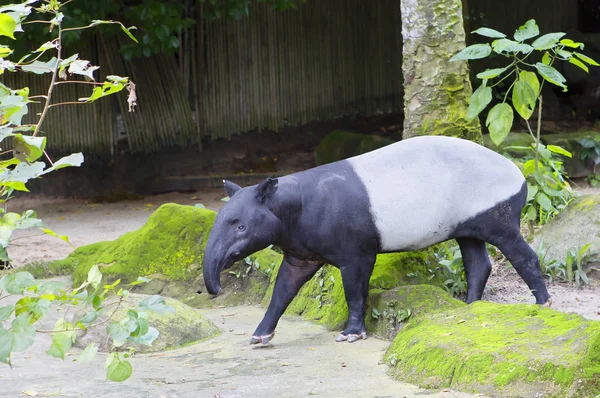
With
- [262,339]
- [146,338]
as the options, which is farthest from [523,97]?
[146,338]

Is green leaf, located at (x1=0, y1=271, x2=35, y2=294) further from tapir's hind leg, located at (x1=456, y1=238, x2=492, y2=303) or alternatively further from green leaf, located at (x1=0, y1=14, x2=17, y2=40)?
tapir's hind leg, located at (x1=456, y1=238, x2=492, y2=303)

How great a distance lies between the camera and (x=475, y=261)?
557 cm

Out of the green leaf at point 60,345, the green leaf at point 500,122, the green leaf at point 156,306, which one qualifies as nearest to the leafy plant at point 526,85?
the green leaf at point 500,122

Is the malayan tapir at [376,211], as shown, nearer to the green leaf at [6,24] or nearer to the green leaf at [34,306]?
the green leaf at [34,306]

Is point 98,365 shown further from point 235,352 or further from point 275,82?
point 275,82

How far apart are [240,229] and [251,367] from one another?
31.1 inches

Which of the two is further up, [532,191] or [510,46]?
[510,46]

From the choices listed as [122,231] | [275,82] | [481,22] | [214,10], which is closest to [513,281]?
[122,231]

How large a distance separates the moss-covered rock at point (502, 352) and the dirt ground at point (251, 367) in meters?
0.12

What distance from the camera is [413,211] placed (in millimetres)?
5227

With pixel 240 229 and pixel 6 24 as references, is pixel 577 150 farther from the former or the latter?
pixel 6 24

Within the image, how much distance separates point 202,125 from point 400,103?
3279 mm

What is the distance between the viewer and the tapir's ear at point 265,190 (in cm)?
501

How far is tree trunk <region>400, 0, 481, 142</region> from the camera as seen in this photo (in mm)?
6414
